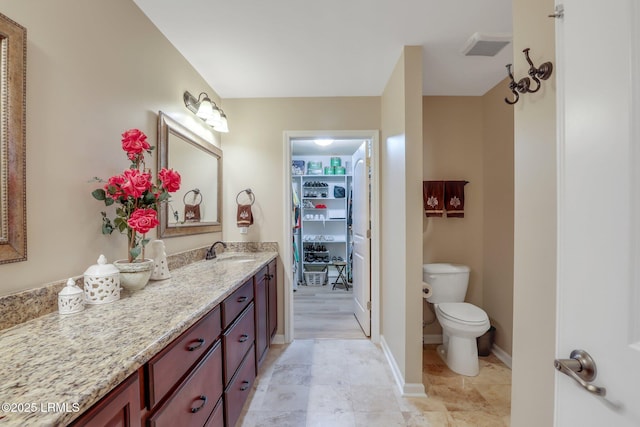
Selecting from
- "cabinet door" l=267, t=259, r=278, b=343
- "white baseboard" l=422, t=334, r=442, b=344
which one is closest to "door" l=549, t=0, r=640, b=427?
"cabinet door" l=267, t=259, r=278, b=343

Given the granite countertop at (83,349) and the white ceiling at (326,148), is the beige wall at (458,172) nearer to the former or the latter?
the white ceiling at (326,148)

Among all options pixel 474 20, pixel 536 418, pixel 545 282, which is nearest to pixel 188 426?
pixel 536 418

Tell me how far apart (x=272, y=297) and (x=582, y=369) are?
6.82 ft

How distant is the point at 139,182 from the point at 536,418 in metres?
1.79

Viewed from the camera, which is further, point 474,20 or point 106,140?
point 474,20

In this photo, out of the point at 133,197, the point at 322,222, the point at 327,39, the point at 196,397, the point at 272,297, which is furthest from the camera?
the point at 322,222

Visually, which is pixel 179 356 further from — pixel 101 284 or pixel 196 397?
pixel 101 284

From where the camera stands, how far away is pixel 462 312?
2.03 meters

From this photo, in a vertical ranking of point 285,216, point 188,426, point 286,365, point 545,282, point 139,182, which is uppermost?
point 139,182

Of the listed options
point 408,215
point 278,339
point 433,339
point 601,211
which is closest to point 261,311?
point 278,339

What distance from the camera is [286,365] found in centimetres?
214

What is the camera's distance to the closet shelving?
15.2ft

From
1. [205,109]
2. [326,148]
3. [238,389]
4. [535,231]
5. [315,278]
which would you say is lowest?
[315,278]

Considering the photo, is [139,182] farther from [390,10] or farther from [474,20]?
[474,20]
